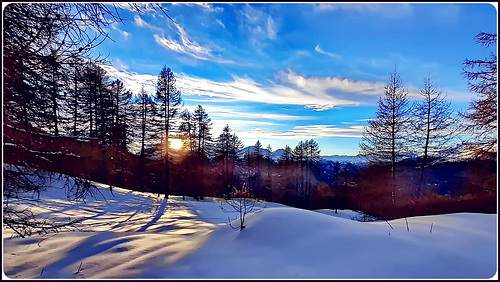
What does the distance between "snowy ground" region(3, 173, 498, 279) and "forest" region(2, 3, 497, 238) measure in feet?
3.24

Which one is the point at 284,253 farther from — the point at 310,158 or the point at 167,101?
the point at 310,158

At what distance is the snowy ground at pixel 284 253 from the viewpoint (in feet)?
9.75

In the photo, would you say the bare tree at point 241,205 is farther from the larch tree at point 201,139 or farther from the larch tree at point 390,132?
the larch tree at point 201,139

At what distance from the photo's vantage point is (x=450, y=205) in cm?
1210

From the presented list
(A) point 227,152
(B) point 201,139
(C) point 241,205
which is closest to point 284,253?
(C) point 241,205

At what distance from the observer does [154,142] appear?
802 inches

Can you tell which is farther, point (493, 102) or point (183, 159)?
point (183, 159)

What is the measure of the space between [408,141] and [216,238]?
12.8 metres

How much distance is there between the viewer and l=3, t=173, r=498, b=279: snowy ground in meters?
2.97

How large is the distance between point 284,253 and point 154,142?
62.1ft

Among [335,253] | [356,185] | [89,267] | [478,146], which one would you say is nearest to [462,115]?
[478,146]

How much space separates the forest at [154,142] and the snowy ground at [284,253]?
3.24ft

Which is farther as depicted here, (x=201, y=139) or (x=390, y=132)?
(x=201, y=139)

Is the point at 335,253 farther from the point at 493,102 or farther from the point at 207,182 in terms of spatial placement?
the point at 207,182
